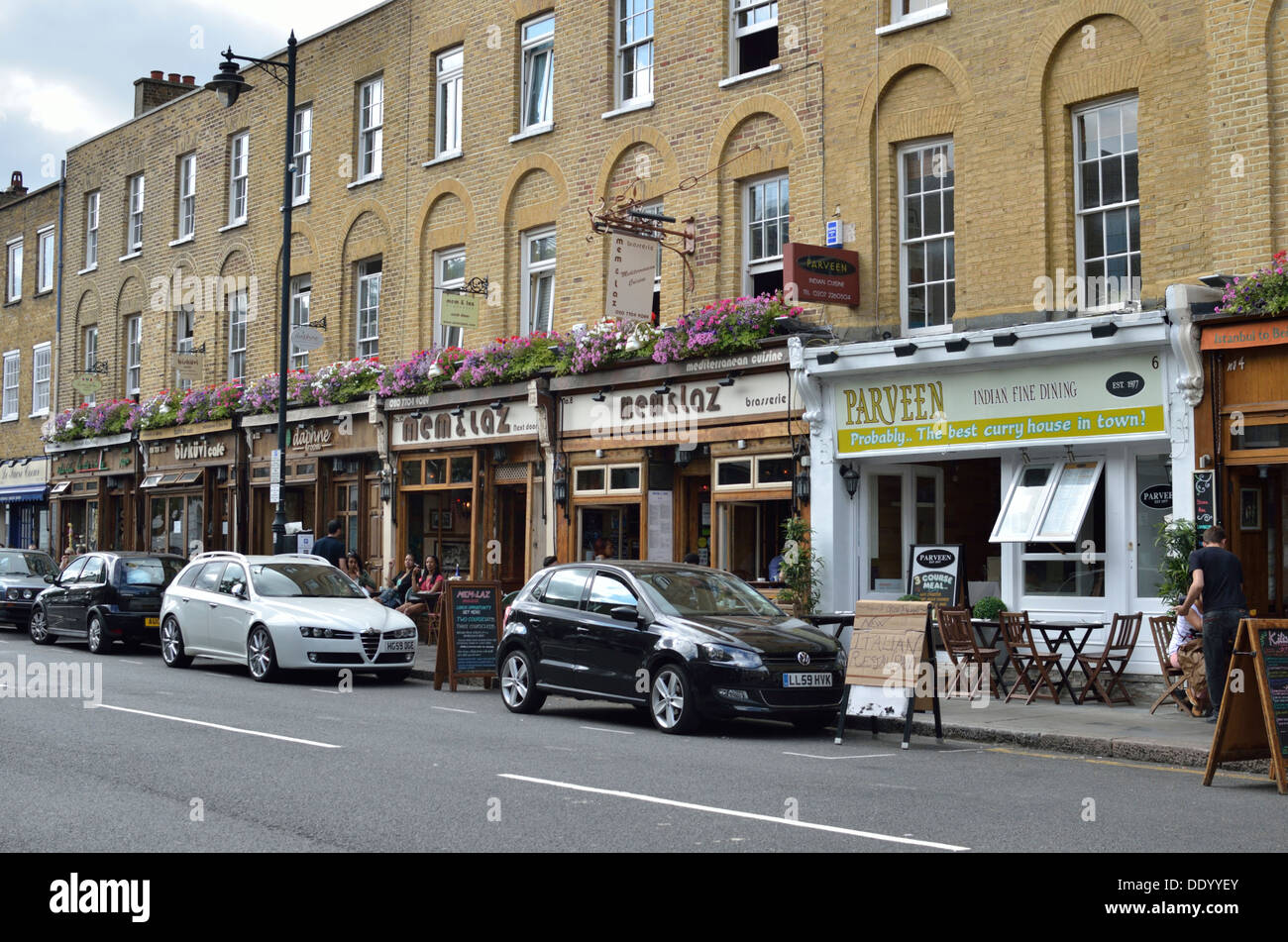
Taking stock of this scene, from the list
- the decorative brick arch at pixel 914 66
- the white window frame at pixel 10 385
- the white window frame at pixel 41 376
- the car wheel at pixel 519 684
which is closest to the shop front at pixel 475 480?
the decorative brick arch at pixel 914 66

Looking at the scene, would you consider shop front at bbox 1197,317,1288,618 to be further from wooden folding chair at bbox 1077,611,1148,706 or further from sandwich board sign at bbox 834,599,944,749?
sandwich board sign at bbox 834,599,944,749

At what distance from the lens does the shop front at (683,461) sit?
1856 centimetres

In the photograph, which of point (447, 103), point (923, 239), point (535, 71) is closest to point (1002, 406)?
point (923, 239)

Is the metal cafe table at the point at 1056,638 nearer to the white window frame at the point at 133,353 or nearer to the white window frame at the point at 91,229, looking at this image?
the white window frame at the point at 133,353

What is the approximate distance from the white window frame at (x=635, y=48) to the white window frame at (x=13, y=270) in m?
25.5

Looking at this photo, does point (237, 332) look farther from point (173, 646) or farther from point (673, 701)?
point (673, 701)

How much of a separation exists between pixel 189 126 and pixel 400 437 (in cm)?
1171

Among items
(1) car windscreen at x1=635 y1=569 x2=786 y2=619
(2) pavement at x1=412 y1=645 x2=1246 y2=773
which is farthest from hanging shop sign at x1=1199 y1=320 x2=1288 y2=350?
(1) car windscreen at x1=635 y1=569 x2=786 y2=619

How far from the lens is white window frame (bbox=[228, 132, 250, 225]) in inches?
1190

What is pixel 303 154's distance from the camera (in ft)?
92.3

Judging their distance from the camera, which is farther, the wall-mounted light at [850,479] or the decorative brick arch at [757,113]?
the decorative brick arch at [757,113]

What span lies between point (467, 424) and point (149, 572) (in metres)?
5.55

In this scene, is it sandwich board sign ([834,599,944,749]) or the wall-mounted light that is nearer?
sandwich board sign ([834,599,944,749])

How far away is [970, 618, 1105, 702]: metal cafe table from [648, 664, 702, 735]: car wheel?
4.25 metres
